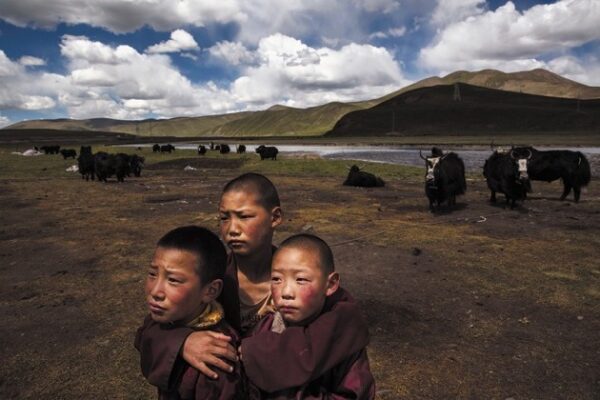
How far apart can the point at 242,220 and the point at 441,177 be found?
11.0m

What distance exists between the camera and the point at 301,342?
177 centimetres

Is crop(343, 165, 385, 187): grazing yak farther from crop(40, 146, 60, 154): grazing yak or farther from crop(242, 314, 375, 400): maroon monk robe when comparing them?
crop(40, 146, 60, 154): grazing yak

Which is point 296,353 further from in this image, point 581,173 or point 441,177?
point 581,173

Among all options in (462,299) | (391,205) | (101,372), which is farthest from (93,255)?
(391,205)

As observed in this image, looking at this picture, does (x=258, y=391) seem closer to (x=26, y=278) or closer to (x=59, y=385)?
(x=59, y=385)

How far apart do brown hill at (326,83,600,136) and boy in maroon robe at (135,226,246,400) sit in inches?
4534

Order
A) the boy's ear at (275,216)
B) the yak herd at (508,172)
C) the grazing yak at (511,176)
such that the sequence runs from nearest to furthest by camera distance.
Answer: the boy's ear at (275,216), the yak herd at (508,172), the grazing yak at (511,176)

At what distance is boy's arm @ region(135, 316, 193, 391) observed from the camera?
1824 millimetres

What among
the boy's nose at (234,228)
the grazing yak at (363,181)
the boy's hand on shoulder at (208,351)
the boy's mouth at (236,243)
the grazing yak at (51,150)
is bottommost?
the grazing yak at (363,181)

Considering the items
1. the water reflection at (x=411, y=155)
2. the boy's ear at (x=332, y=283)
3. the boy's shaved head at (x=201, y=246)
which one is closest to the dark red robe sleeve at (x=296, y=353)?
the boy's ear at (x=332, y=283)

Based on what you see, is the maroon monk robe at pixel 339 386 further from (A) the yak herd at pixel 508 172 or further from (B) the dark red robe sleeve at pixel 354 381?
(A) the yak herd at pixel 508 172

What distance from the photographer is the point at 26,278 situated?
6.75 metres

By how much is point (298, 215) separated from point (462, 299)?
22.0ft

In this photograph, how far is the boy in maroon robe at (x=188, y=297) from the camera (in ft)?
6.12
